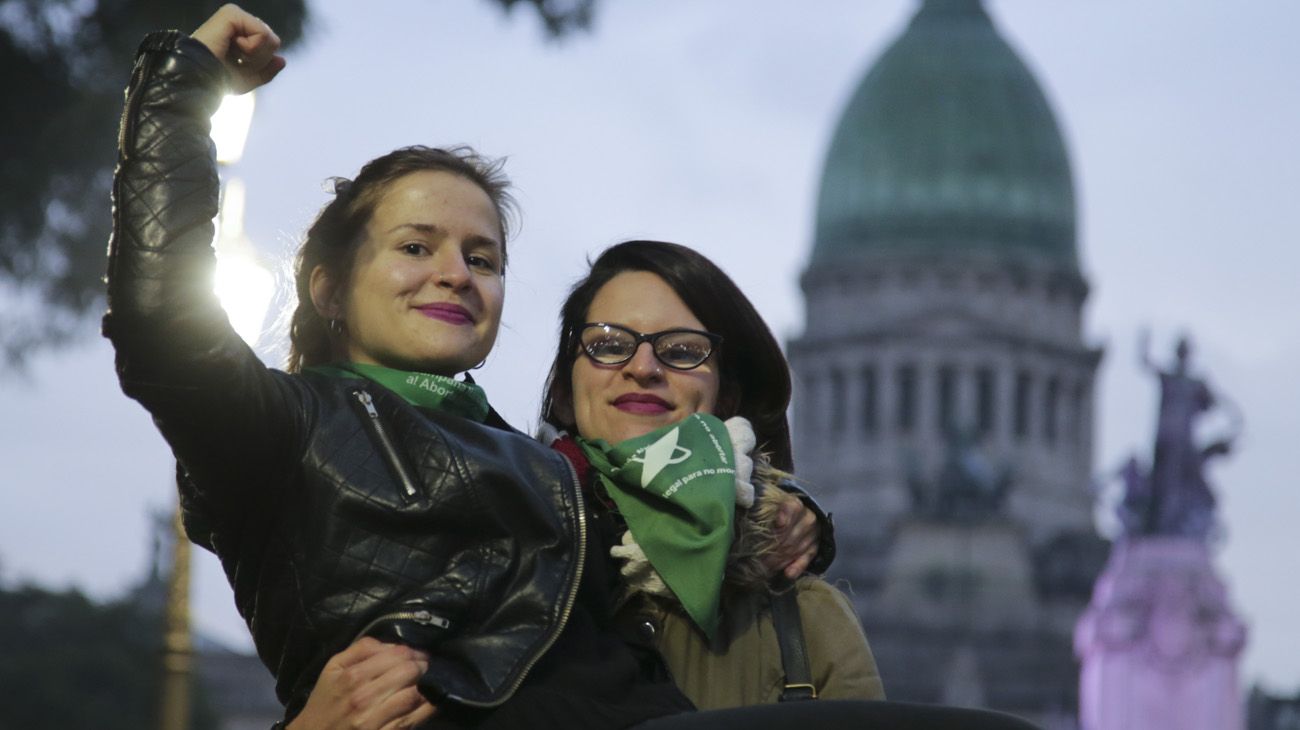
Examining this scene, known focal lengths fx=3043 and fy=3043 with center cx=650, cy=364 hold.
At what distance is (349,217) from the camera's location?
3.88 m

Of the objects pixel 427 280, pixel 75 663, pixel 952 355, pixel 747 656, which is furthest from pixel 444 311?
pixel 952 355

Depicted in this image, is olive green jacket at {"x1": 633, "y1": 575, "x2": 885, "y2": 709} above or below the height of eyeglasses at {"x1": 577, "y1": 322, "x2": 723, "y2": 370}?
below

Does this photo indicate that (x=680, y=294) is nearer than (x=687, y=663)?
No

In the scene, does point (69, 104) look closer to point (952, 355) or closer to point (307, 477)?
point (307, 477)

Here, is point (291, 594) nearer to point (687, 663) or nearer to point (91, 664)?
point (687, 663)

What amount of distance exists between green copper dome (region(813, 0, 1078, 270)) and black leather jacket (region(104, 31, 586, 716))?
7786cm

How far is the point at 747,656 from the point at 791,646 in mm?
63

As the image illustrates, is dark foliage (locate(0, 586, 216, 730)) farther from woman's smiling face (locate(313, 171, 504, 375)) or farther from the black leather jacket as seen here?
the black leather jacket

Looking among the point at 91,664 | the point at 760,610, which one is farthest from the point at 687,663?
the point at 91,664

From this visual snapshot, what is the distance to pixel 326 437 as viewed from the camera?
3.47 m

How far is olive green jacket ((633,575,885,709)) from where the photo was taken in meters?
3.97

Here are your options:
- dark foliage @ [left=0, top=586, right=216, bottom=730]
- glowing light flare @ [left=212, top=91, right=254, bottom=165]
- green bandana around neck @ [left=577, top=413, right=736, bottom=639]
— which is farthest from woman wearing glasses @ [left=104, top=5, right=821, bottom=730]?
dark foliage @ [left=0, top=586, right=216, bottom=730]

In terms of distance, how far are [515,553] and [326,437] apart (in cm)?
26

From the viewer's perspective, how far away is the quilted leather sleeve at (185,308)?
3312 millimetres
